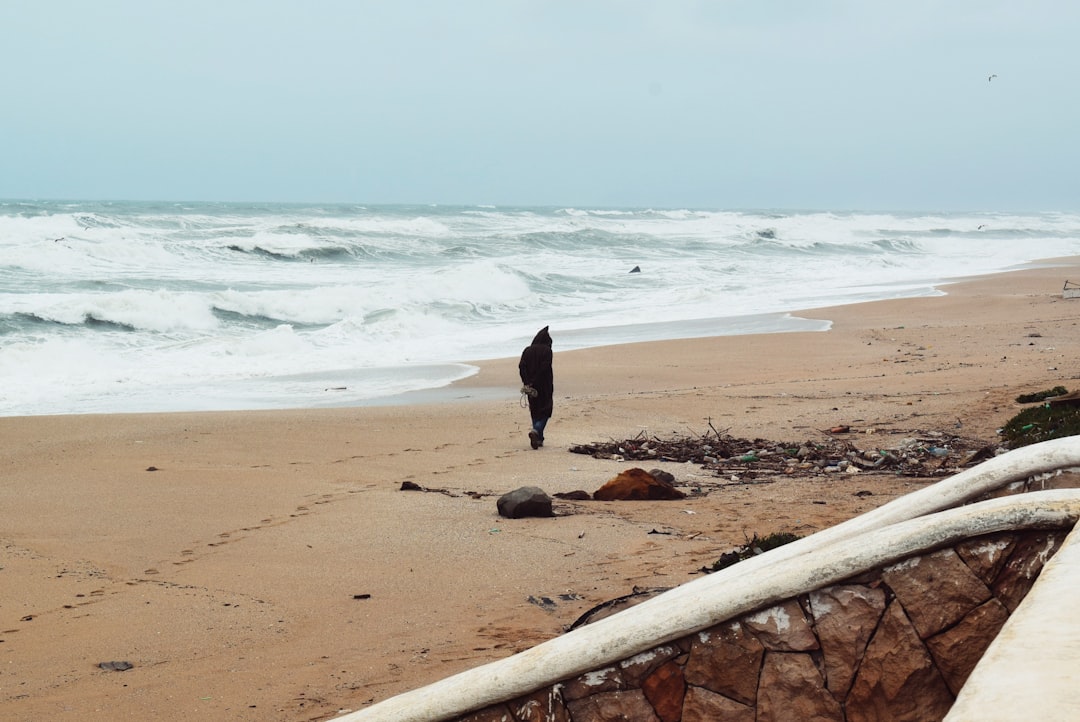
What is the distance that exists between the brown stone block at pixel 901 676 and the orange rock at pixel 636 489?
529 centimetres

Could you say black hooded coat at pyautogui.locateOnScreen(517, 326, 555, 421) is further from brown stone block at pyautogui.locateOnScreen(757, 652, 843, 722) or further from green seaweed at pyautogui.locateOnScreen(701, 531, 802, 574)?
brown stone block at pyautogui.locateOnScreen(757, 652, 843, 722)

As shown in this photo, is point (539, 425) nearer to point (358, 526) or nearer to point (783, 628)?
point (358, 526)

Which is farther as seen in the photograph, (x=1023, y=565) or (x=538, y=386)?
(x=538, y=386)

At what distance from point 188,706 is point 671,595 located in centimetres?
238

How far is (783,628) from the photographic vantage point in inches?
110

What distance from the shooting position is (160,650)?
17.0 ft

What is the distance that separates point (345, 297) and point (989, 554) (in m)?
25.4

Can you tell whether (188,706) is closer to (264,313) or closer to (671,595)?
(671,595)

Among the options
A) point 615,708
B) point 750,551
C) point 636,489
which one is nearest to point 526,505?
point 636,489

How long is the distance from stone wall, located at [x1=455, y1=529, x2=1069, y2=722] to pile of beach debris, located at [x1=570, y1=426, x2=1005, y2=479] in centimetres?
562

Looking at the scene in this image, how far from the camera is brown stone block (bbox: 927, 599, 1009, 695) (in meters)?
2.72

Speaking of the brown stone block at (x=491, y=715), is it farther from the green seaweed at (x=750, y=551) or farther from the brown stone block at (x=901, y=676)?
the green seaweed at (x=750, y=551)

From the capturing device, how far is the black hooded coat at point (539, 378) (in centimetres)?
1084

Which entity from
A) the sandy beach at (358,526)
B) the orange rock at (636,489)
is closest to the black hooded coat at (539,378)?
the sandy beach at (358,526)
